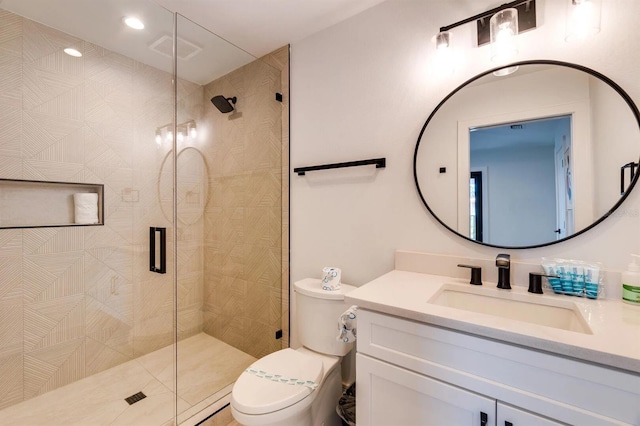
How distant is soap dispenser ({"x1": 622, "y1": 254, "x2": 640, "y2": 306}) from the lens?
0.95 meters

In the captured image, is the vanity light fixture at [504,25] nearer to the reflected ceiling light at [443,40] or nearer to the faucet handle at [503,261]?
the reflected ceiling light at [443,40]

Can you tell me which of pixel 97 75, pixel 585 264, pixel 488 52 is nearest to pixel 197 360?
pixel 97 75

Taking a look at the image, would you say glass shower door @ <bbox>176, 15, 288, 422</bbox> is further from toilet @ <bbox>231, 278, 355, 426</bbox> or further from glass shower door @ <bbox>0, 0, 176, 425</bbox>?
toilet @ <bbox>231, 278, 355, 426</bbox>

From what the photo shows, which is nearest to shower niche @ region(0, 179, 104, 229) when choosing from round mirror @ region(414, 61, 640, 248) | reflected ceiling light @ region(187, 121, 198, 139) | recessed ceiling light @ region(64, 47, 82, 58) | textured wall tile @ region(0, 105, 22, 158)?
textured wall tile @ region(0, 105, 22, 158)

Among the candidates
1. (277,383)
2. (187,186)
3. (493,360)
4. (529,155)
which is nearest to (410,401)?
(493,360)

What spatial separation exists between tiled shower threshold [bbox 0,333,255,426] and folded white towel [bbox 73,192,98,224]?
1.07 meters

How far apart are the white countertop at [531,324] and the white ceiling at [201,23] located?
1.62 meters

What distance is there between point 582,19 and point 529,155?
53 centimetres

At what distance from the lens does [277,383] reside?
1218 millimetres

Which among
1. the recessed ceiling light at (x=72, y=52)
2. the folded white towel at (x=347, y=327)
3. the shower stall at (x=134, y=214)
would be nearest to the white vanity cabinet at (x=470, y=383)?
the folded white towel at (x=347, y=327)

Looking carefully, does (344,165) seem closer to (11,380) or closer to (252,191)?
(252,191)

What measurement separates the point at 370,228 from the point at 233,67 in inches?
61.7

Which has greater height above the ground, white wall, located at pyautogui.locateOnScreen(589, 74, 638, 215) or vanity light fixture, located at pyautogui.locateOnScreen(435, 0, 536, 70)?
vanity light fixture, located at pyautogui.locateOnScreen(435, 0, 536, 70)

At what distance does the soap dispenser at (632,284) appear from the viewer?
951 millimetres
